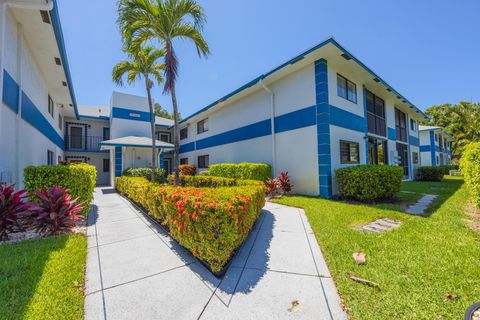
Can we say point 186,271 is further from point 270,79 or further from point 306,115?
point 270,79

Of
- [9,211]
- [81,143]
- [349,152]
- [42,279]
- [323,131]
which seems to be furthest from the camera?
[81,143]

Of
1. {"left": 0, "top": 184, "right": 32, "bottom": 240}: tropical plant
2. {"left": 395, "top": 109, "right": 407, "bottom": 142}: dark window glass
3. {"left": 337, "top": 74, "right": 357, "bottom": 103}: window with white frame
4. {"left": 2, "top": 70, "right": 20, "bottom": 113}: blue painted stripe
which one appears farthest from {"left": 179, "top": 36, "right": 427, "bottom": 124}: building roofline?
{"left": 0, "top": 184, "right": 32, "bottom": 240}: tropical plant

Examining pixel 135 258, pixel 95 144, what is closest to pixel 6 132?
pixel 135 258

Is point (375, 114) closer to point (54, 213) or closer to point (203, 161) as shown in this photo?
point (203, 161)

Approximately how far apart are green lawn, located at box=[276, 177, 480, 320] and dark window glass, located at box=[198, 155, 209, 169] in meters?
13.3

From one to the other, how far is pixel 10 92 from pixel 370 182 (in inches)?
457

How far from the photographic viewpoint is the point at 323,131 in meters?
8.74

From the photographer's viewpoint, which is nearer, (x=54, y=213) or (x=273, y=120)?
(x=54, y=213)

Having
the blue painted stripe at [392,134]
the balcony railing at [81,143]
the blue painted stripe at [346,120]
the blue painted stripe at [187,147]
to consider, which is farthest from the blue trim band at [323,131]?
the balcony railing at [81,143]

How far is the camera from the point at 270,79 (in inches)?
417

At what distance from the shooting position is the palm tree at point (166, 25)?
7082 millimetres

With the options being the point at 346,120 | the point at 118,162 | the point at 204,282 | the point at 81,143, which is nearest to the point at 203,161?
the point at 118,162

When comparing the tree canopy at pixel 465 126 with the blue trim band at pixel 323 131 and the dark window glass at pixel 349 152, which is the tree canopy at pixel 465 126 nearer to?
the dark window glass at pixel 349 152

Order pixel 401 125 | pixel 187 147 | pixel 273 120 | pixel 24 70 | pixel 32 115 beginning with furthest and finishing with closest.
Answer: pixel 187 147
pixel 401 125
pixel 273 120
pixel 32 115
pixel 24 70
